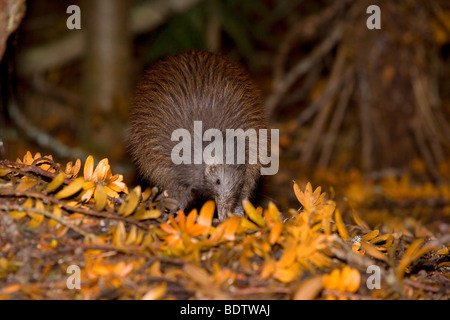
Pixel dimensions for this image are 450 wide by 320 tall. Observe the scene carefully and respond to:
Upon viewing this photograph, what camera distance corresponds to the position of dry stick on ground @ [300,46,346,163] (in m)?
8.28

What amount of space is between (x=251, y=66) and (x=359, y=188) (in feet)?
14.8

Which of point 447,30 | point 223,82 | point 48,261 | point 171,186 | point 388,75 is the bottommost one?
point 48,261

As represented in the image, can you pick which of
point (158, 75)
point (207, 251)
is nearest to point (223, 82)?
point (158, 75)

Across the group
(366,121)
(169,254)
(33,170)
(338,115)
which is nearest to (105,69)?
(338,115)

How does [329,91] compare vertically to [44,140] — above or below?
above

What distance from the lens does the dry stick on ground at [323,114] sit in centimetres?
828

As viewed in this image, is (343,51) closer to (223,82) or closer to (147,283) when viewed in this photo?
(223,82)

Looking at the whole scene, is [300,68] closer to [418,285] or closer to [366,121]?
[366,121]

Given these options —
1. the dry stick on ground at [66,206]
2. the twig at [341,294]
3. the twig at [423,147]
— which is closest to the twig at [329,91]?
the twig at [423,147]

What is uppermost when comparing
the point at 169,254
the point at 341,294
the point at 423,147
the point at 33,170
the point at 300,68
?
the point at 300,68

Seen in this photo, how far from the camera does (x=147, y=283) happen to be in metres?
2.43

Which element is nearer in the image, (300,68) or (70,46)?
(300,68)

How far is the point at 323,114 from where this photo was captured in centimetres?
843

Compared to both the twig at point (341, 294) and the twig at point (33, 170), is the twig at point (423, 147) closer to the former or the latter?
the twig at point (341, 294)
